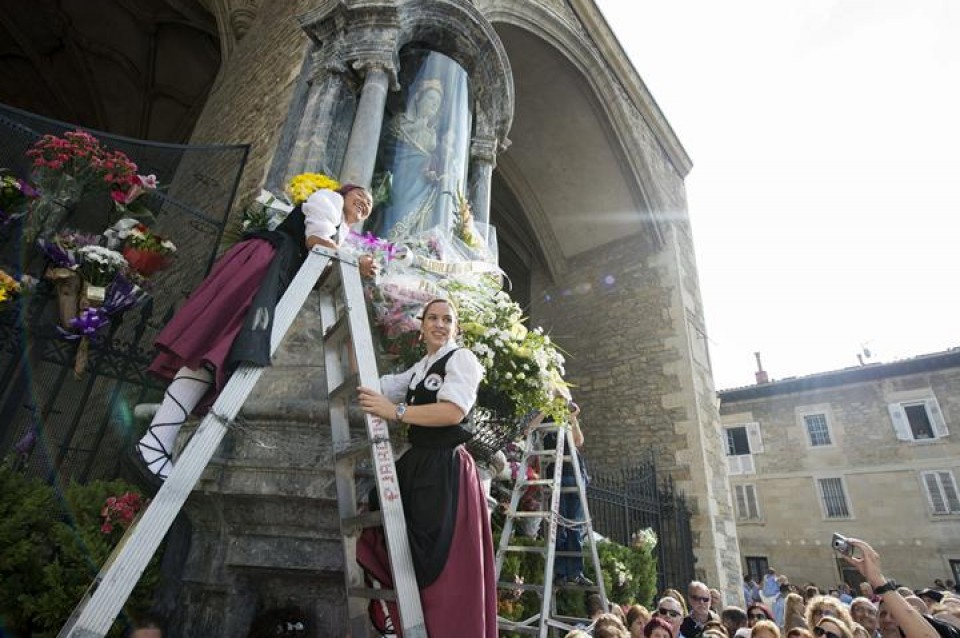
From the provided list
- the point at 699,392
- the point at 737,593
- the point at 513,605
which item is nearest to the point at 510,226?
the point at 699,392

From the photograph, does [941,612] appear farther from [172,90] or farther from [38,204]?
[172,90]

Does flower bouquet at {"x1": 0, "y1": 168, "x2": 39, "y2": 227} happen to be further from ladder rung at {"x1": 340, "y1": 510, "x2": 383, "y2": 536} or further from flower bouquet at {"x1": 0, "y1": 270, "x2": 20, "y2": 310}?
ladder rung at {"x1": 340, "y1": 510, "x2": 383, "y2": 536}

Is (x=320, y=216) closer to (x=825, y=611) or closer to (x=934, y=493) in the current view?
(x=825, y=611)

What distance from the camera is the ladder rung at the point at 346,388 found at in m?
1.89

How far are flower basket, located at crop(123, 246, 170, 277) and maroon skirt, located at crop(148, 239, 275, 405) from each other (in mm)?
1749

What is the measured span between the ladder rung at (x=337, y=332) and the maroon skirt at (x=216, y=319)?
1.05 feet

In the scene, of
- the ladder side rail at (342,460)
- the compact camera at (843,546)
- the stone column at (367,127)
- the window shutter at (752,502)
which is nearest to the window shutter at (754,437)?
the window shutter at (752,502)

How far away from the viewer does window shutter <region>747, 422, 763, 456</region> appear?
19953mm

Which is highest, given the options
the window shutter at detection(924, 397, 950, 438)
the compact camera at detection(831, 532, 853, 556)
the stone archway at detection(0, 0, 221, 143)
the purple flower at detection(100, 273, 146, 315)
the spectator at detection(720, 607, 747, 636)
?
the stone archway at detection(0, 0, 221, 143)

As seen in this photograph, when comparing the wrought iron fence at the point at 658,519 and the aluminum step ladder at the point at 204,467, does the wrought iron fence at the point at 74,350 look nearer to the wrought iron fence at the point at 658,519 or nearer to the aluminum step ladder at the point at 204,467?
the aluminum step ladder at the point at 204,467

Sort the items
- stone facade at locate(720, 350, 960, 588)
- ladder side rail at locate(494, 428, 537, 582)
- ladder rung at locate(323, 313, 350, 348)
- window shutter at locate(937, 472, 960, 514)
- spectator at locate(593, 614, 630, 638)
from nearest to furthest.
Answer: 1. ladder rung at locate(323, 313, 350, 348)
2. spectator at locate(593, 614, 630, 638)
3. ladder side rail at locate(494, 428, 537, 582)
4. window shutter at locate(937, 472, 960, 514)
5. stone facade at locate(720, 350, 960, 588)

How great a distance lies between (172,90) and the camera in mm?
14461

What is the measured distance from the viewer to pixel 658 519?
776cm

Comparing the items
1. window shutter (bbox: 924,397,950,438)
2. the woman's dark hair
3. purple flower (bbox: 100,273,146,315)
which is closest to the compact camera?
the woman's dark hair
